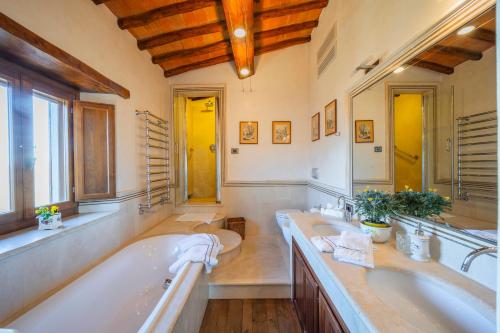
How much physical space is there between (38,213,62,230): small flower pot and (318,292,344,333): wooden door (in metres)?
1.78

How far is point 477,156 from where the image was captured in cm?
85

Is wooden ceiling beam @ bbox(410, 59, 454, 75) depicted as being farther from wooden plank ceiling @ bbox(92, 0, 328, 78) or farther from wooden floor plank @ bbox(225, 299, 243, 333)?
wooden floor plank @ bbox(225, 299, 243, 333)

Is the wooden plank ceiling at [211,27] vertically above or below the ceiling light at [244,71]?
above

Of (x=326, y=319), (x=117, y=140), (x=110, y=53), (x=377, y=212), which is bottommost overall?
(x=326, y=319)

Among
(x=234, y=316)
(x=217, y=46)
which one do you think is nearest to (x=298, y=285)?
(x=234, y=316)

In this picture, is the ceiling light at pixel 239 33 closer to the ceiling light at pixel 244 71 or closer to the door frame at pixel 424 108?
the ceiling light at pixel 244 71

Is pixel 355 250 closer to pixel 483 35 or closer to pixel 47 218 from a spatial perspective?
Answer: pixel 483 35

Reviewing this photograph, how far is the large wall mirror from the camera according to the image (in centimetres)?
80

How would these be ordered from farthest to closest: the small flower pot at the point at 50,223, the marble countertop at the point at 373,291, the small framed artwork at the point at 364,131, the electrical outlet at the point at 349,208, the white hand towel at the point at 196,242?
the white hand towel at the point at 196,242
the electrical outlet at the point at 349,208
the small framed artwork at the point at 364,131
the small flower pot at the point at 50,223
the marble countertop at the point at 373,291

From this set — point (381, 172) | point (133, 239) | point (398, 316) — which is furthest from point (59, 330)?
point (381, 172)

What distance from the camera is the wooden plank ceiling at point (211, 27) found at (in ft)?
6.11

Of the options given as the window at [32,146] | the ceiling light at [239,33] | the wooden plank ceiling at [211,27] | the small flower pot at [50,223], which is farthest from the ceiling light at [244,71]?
the small flower pot at [50,223]

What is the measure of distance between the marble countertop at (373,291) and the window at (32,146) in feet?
6.26

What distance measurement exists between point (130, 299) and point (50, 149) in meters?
1.37
